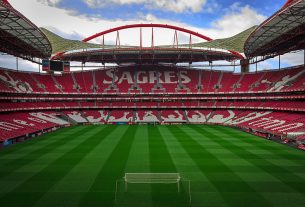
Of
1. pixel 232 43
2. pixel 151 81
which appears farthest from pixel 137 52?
pixel 232 43

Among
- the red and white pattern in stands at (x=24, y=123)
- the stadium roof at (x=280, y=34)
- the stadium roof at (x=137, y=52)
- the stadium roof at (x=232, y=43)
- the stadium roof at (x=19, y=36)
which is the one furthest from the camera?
the stadium roof at (x=137, y=52)

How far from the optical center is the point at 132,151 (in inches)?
1187

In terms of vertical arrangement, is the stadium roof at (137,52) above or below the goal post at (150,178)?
above

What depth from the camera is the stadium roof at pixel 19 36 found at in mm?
29828

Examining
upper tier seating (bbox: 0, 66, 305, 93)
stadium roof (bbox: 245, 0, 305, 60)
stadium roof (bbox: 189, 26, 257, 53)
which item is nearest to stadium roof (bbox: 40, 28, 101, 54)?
upper tier seating (bbox: 0, 66, 305, 93)

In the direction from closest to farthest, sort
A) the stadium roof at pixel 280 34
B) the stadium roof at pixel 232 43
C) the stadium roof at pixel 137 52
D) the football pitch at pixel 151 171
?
the football pitch at pixel 151 171
the stadium roof at pixel 280 34
the stadium roof at pixel 232 43
the stadium roof at pixel 137 52

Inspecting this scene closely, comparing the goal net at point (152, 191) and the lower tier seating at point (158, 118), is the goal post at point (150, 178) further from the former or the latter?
the lower tier seating at point (158, 118)

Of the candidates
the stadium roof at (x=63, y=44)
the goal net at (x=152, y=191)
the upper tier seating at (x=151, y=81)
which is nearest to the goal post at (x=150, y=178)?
the goal net at (x=152, y=191)

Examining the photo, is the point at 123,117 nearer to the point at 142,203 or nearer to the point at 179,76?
the point at 179,76

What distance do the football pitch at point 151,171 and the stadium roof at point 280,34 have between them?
15205mm

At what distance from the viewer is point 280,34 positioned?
43656mm

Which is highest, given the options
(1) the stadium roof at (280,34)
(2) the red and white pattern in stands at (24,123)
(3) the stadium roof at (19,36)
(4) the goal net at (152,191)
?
(1) the stadium roof at (280,34)

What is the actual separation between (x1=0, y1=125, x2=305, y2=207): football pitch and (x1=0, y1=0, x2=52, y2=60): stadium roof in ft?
46.6

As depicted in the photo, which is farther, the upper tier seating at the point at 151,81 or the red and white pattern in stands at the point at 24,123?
the upper tier seating at the point at 151,81
